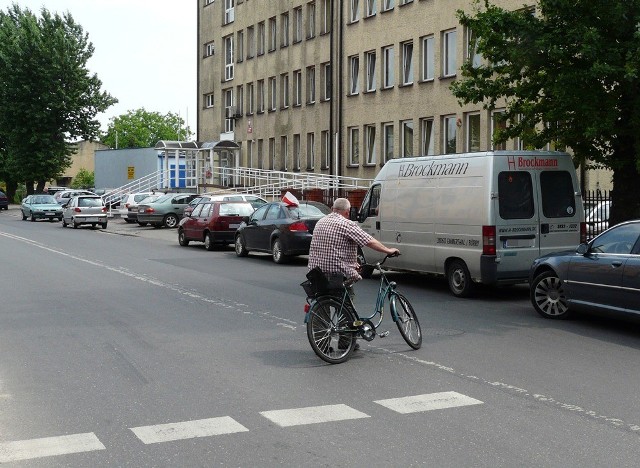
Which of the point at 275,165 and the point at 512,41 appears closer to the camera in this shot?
the point at 512,41

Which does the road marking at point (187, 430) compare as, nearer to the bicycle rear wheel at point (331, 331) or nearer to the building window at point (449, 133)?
the bicycle rear wheel at point (331, 331)

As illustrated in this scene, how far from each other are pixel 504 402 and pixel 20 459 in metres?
3.79

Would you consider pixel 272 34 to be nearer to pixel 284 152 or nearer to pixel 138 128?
pixel 284 152

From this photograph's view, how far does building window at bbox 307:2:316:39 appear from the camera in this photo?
51.2 metres

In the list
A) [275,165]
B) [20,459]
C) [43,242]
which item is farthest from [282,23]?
[20,459]

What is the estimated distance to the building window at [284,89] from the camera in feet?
180

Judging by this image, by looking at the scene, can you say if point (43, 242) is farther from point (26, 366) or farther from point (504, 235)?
point (26, 366)

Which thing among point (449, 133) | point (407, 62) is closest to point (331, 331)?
point (449, 133)

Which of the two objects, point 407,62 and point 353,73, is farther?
point 353,73

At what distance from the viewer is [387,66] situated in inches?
1750

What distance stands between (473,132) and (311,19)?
53.3 ft

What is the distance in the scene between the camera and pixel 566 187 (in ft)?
54.6

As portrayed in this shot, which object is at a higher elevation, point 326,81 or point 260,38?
point 260,38

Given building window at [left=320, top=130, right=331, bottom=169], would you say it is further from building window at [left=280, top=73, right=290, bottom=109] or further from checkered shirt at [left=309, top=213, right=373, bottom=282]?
checkered shirt at [left=309, top=213, right=373, bottom=282]
